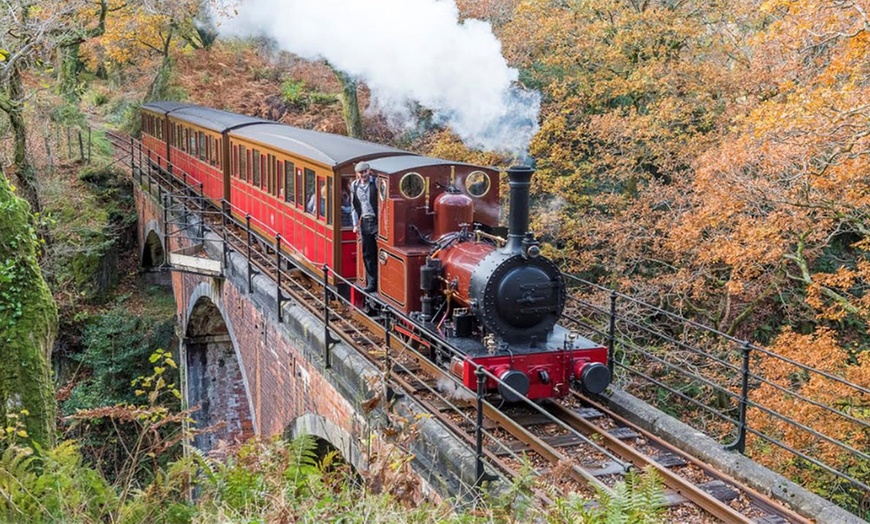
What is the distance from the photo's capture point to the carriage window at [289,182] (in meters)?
12.1

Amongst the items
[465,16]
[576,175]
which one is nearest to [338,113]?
[465,16]

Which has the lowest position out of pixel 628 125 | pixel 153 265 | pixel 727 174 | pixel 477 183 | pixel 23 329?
pixel 153 265

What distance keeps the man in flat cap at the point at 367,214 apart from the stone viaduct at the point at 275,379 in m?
0.98

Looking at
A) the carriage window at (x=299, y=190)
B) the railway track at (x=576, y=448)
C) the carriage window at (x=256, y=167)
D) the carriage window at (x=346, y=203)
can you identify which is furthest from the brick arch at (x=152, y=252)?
the railway track at (x=576, y=448)

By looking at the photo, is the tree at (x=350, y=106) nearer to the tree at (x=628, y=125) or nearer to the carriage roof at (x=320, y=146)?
the tree at (x=628, y=125)

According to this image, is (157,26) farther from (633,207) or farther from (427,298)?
(427,298)

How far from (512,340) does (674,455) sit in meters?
1.87

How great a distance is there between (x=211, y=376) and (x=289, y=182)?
6.44 metres

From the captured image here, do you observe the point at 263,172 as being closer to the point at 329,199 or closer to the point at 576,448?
the point at 329,199

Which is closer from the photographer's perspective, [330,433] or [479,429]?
[479,429]

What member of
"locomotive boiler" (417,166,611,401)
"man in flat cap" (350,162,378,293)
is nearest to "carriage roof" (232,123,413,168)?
"man in flat cap" (350,162,378,293)

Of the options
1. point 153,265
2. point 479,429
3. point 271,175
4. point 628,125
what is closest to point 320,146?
point 271,175

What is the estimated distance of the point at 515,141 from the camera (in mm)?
13445

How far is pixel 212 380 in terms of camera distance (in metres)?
16.9
